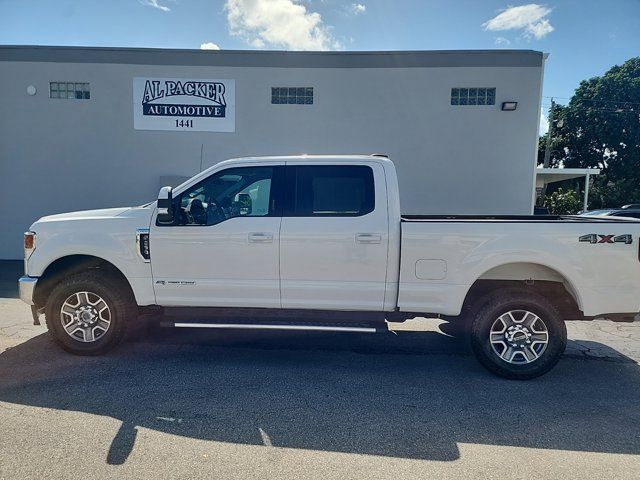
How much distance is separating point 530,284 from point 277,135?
7.27 m

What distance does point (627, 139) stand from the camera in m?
29.7

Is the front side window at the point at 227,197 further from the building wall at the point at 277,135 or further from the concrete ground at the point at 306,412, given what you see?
the building wall at the point at 277,135

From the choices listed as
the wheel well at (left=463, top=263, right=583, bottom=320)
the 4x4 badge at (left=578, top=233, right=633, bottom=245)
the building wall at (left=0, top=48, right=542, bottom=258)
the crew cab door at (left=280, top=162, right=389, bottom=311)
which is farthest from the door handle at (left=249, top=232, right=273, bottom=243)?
the building wall at (left=0, top=48, right=542, bottom=258)

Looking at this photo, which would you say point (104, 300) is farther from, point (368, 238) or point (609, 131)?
point (609, 131)

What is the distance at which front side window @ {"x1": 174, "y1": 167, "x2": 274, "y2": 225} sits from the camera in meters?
4.26

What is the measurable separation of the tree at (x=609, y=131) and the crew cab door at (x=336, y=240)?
30.4m

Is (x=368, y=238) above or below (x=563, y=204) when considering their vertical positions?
below

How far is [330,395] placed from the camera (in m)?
3.70

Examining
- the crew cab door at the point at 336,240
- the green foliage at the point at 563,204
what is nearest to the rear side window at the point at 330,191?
the crew cab door at the point at 336,240

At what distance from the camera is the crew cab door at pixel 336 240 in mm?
4090

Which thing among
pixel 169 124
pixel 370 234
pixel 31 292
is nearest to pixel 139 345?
pixel 31 292

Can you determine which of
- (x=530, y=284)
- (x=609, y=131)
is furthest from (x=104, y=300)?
(x=609, y=131)

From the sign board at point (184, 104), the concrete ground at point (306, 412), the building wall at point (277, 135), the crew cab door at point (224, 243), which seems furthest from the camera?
the sign board at point (184, 104)

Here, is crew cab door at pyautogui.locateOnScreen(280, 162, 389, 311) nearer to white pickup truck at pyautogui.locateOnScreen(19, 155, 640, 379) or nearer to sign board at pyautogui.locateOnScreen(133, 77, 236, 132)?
white pickup truck at pyautogui.locateOnScreen(19, 155, 640, 379)
